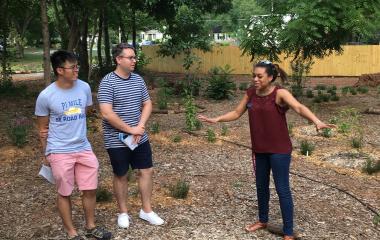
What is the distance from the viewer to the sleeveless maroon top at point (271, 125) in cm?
439

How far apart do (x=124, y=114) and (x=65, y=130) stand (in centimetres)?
55

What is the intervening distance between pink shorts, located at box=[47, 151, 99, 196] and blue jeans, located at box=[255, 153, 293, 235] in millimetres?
1443

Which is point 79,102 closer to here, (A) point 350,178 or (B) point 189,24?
(A) point 350,178

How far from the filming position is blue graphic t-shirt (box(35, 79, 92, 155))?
425 cm

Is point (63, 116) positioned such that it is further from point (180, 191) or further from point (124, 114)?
point (180, 191)

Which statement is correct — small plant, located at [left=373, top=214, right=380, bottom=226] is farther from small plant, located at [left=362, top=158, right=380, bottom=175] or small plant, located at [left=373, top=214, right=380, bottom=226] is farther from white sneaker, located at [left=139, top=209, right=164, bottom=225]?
white sneaker, located at [left=139, top=209, right=164, bottom=225]

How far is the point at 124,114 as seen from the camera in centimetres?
459

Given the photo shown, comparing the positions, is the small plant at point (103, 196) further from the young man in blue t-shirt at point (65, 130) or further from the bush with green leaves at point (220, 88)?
the bush with green leaves at point (220, 88)

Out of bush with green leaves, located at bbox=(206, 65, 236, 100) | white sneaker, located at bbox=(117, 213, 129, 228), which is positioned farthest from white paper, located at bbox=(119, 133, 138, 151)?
bush with green leaves, located at bbox=(206, 65, 236, 100)

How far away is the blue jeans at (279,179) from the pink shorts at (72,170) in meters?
1.44

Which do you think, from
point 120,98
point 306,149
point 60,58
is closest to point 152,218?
point 120,98

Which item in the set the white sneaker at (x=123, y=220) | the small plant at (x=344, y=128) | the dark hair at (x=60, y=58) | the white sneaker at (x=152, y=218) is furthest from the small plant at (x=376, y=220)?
the small plant at (x=344, y=128)

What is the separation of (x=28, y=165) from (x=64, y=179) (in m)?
3.26

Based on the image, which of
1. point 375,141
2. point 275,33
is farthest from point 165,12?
point 375,141
